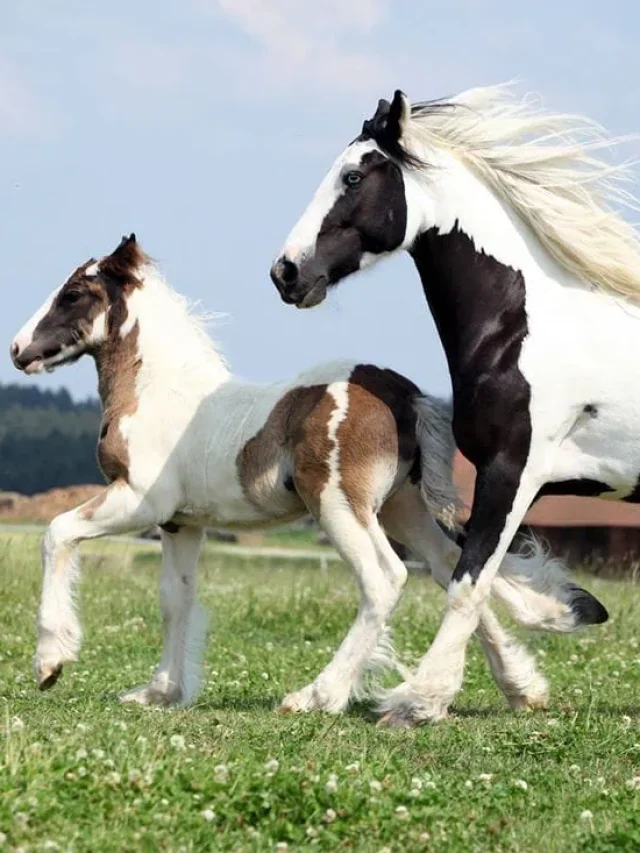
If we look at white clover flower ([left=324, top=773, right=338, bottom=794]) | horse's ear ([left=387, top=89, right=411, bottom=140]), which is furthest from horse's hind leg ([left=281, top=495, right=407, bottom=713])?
white clover flower ([left=324, top=773, right=338, bottom=794])

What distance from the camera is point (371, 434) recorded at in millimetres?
8648

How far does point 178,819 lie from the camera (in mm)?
5180

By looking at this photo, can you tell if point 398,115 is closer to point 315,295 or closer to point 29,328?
point 315,295

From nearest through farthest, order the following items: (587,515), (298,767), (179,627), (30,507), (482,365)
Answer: (298,767), (482,365), (179,627), (587,515), (30,507)

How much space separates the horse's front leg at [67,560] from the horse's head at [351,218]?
66.3 inches

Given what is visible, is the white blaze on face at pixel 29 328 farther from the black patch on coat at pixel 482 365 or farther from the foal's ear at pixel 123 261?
the black patch on coat at pixel 482 365

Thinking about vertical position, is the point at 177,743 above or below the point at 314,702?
above

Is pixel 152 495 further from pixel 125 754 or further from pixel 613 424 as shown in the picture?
pixel 125 754

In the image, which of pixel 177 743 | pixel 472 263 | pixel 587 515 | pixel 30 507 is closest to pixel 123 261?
pixel 472 263

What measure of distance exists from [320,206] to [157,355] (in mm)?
1772

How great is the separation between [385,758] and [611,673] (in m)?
4.62

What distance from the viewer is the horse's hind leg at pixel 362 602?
8.46m

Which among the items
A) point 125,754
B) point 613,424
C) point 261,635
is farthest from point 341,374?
point 261,635

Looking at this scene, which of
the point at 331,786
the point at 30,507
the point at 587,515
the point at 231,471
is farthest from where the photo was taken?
the point at 30,507
